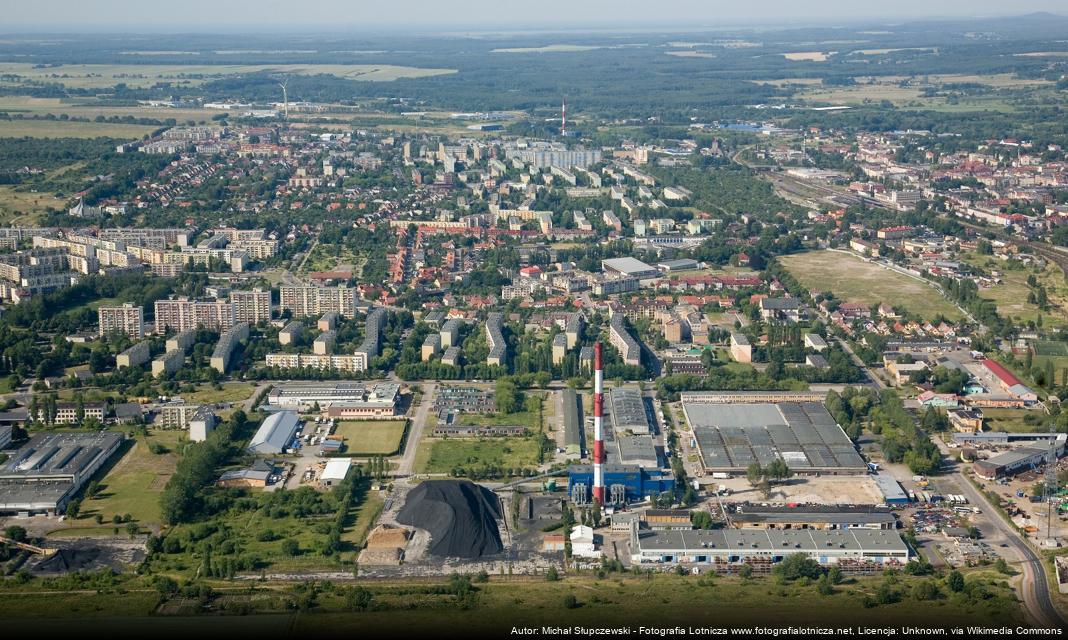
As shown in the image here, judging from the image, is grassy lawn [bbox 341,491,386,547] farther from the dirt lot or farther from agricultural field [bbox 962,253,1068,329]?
agricultural field [bbox 962,253,1068,329]

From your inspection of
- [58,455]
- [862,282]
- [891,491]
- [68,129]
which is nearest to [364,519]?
[58,455]

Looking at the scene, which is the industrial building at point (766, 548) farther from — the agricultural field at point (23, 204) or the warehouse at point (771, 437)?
the agricultural field at point (23, 204)

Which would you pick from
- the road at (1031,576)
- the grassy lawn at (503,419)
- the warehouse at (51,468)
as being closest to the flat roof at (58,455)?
the warehouse at (51,468)

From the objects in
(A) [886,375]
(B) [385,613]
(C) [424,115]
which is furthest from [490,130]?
(B) [385,613]

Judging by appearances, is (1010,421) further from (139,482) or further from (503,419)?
(139,482)

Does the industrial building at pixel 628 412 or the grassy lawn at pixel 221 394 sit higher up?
the industrial building at pixel 628 412

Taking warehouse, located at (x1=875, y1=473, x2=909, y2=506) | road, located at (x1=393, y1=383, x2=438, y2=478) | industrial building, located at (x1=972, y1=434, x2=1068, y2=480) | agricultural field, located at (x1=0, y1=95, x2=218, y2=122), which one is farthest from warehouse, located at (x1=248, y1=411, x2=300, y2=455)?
agricultural field, located at (x1=0, y1=95, x2=218, y2=122)
